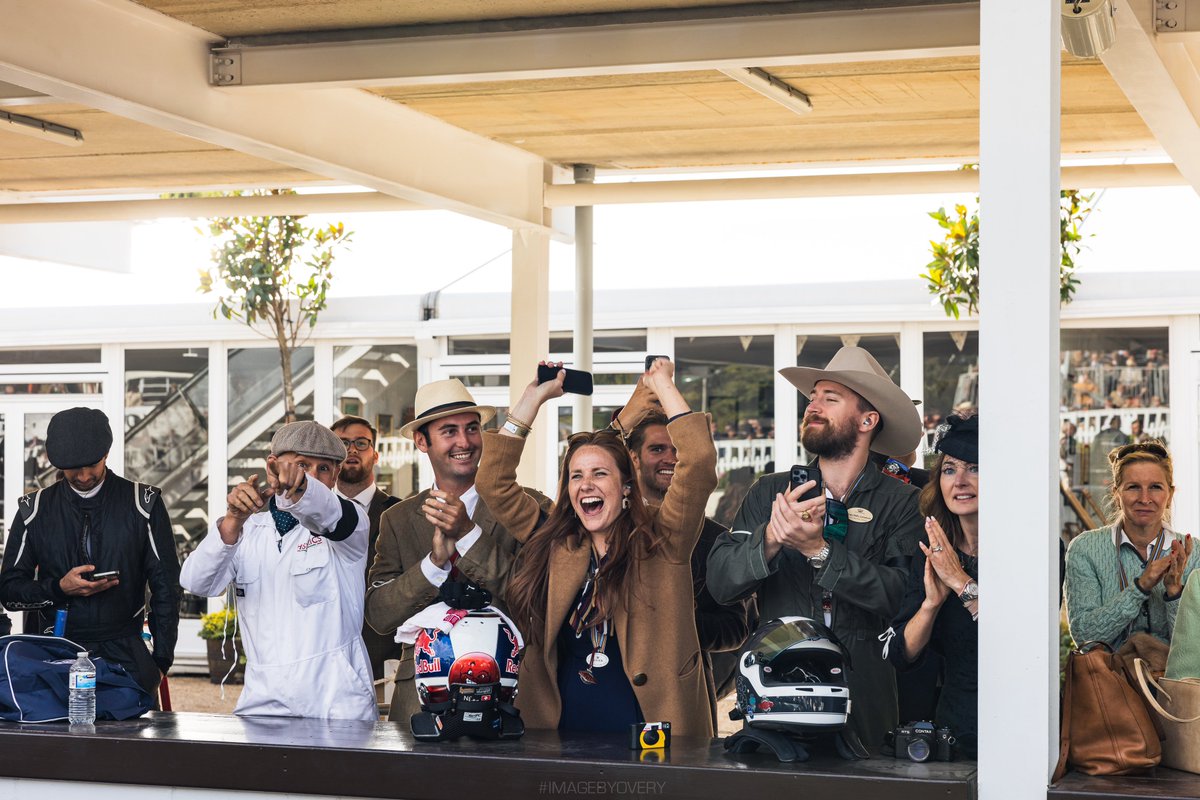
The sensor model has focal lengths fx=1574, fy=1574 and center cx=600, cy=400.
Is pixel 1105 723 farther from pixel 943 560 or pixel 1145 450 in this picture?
pixel 1145 450

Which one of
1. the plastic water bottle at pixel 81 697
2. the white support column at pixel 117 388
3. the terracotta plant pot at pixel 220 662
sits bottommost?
the terracotta plant pot at pixel 220 662

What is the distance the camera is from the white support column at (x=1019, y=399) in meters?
3.40

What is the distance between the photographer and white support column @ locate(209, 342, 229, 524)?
12.6m

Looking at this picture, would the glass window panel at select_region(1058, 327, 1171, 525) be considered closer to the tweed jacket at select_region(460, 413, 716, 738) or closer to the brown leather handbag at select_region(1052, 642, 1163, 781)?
the tweed jacket at select_region(460, 413, 716, 738)

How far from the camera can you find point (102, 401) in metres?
12.9

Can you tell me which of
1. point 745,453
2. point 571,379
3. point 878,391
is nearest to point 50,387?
point 745,453

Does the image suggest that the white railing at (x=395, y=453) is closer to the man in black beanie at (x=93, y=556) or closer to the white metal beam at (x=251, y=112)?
the white metal beam at (x=251, y=112)

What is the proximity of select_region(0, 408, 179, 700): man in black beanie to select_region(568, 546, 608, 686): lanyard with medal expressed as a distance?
203 cm

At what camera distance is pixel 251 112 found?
6.43m

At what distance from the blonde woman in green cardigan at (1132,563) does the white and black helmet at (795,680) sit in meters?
1.02

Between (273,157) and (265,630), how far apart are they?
282 cm

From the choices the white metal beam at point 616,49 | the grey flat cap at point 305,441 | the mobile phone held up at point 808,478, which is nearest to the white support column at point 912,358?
the white metal beam at point 616,49

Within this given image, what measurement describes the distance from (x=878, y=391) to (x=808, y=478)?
0.47 m

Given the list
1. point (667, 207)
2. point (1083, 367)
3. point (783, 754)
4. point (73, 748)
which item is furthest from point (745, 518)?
point (667, 207)
